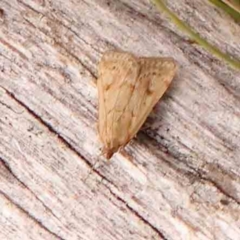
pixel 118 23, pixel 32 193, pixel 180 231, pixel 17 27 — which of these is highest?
pixel 118 23

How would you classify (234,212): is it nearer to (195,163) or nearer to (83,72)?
(195,163)

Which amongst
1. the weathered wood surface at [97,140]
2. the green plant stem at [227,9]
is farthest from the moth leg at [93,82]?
the green plant stem at [227,9]

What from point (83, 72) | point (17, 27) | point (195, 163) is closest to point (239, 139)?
point (195, 163)

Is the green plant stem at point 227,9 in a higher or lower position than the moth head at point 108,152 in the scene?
higher

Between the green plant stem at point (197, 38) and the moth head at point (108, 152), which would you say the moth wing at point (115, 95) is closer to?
the moth head at point (108, 152)

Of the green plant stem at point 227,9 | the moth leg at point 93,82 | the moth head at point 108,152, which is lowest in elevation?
the moth head at point 108,152

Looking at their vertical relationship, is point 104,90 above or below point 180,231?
above

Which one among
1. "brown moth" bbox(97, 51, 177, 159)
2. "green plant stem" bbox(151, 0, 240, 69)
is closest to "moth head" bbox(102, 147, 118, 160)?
"brown moth" bbox(97, 51, 177, 159)
